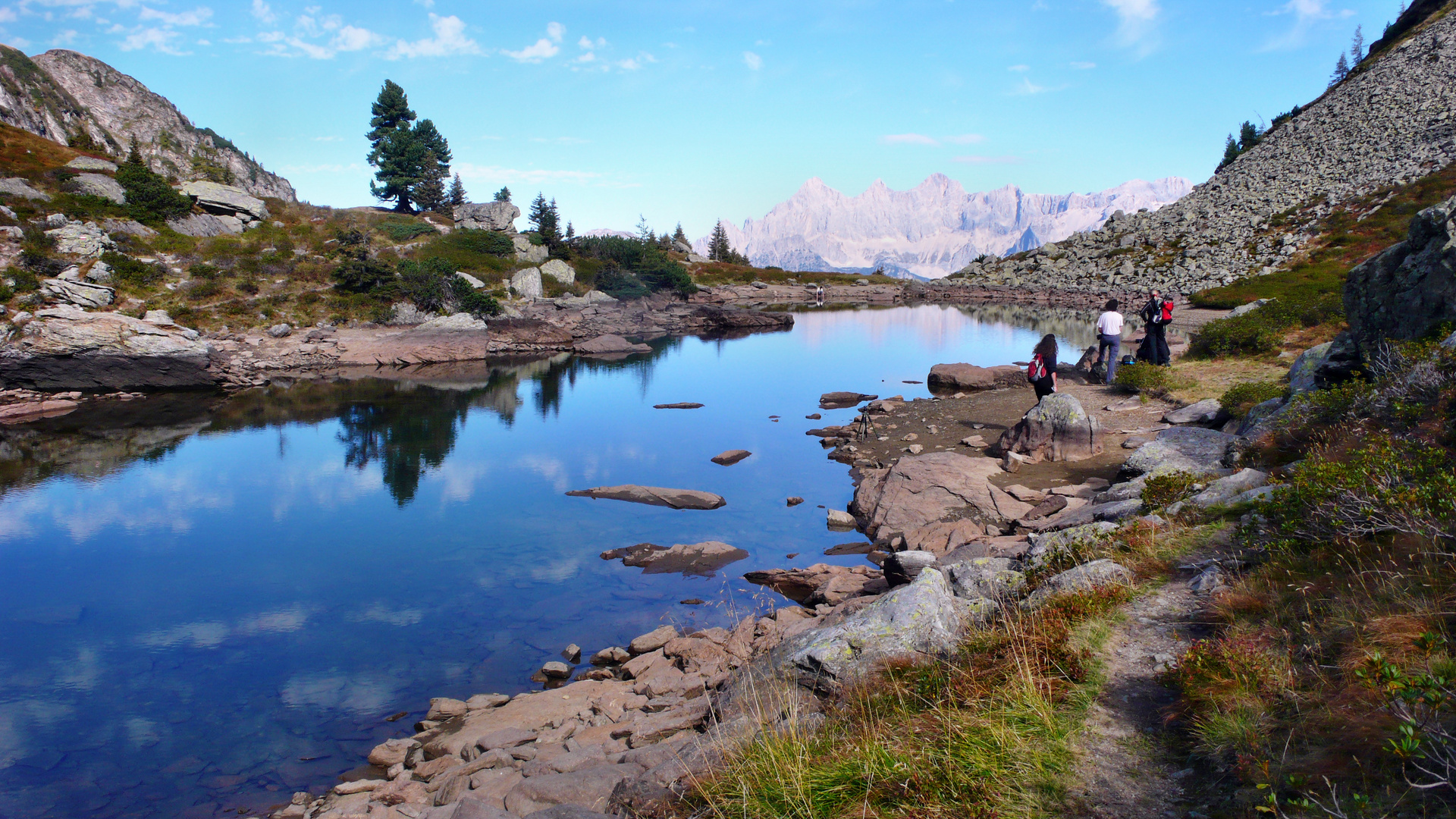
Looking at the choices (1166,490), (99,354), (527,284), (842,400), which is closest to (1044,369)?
(1166,490)

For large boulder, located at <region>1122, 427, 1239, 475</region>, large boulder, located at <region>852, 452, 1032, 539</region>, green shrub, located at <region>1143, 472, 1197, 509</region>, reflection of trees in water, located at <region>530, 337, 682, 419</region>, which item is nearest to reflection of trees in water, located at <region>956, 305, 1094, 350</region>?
reflection of trees in water, located at <region>530, 337, 682, 419</region>

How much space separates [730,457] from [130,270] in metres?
42.0

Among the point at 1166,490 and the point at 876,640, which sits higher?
the point at 1166,490

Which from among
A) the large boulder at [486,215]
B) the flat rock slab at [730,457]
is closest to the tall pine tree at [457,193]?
the large boulder at [486,215]

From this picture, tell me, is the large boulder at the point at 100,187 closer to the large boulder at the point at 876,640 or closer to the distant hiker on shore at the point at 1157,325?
the large boulder at the point at 876,640

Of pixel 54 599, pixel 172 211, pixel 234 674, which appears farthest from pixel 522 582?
pixel 172 211

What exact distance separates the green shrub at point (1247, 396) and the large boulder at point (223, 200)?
6706 cm

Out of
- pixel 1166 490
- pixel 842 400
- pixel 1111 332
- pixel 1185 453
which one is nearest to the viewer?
pixel 1166 490

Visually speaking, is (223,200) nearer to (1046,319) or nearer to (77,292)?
(77,292)

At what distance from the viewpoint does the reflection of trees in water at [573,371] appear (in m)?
35.3

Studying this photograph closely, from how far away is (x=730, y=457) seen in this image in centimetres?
2344

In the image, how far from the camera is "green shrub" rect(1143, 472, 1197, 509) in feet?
32.7

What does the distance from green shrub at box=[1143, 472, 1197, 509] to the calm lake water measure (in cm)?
686

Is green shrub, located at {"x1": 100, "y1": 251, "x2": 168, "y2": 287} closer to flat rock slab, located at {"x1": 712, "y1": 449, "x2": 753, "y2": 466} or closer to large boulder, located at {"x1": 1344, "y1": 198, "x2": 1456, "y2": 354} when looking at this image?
flat rock slab, located at {"x1": 712, "y1": 449, "x2": 753, "y2": 466}
